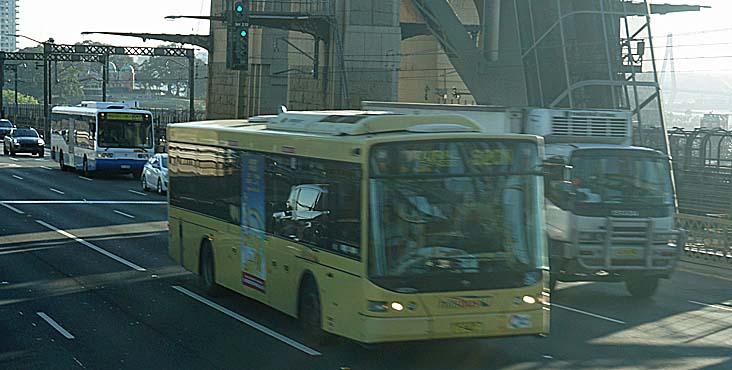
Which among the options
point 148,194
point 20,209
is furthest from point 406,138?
point 148,194

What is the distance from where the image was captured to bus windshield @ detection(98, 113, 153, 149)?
44.7 m

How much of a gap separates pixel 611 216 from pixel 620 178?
652 millimetres

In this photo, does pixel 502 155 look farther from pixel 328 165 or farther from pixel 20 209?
pixel 20 209

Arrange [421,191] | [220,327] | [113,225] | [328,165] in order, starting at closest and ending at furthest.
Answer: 1. [421,191]
2. [328,165]
3. [220,327]
4. [113,225]

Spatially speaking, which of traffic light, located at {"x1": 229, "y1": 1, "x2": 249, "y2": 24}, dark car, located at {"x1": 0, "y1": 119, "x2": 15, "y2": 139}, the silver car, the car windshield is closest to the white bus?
the silver car

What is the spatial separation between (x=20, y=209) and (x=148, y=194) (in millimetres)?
7407

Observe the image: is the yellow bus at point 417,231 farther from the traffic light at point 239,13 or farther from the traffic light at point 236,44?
the traffic light at point 236,44

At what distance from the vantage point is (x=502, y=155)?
12297 mm

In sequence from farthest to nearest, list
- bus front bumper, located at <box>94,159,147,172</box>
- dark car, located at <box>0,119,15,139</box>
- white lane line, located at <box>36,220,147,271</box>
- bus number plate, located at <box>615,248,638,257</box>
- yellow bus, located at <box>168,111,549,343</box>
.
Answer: dark car, located at <box>0,119,15,139</box>, bus front bumper, located at <box>94,159,147,172</box>, white lane line, located at <box>36,220,147,271</box>, bus number plate, located at <box>615,248,638,257</box>, yellow bus, located at <box>168,111,549,343</box>

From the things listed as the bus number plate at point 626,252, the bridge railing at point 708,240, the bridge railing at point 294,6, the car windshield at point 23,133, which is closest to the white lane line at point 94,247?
the bus number plate at point 626,252

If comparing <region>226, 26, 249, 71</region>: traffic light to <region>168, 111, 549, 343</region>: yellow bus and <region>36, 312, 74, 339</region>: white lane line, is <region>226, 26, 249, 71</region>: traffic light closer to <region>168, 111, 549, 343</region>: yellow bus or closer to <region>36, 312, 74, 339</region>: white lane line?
<region>36, 312, 74, 339</region>: white lane line

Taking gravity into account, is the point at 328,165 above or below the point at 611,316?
above

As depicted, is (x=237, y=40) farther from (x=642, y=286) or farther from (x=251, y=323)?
(x=251, y=323)

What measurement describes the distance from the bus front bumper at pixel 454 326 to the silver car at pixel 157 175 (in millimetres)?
28785
